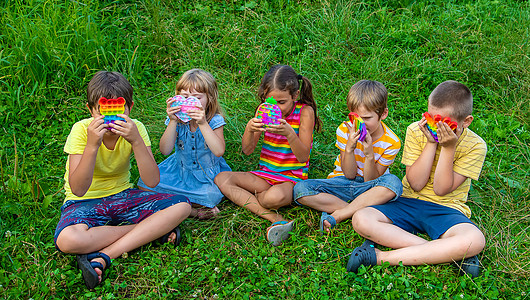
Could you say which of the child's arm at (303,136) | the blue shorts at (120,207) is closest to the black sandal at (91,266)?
the blue shorts at (120,207)

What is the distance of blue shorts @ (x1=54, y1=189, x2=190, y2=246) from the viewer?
293 cm

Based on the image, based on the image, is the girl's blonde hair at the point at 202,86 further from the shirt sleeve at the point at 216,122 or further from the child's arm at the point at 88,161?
the child's arm at the point at 88,161

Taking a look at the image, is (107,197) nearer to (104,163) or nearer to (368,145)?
(104,163)

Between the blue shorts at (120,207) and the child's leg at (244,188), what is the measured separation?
41 centimetres

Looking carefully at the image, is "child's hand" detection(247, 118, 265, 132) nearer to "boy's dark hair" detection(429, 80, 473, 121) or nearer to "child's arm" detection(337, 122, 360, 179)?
"child's arm" detection(337, 122, 360, 179)

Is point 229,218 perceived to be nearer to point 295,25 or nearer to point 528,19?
point 295,25

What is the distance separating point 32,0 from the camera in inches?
189

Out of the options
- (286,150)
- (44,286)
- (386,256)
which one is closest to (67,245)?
(44,286)

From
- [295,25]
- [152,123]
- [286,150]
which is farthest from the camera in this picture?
[295,25]

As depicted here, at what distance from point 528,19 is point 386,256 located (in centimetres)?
409

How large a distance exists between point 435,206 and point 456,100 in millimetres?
722

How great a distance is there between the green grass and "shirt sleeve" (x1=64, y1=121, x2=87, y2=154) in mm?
539

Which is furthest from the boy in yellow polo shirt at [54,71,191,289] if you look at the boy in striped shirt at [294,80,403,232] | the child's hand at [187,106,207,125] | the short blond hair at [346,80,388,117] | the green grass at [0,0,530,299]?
the short blond hair at [346,80,388,117]

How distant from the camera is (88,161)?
111 inches
